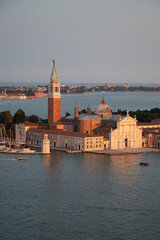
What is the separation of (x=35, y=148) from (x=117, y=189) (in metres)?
12.9

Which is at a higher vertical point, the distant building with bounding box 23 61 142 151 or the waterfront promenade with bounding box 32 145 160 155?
the distant building with bounding box 23 61 142 151

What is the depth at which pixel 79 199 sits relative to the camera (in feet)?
68.8

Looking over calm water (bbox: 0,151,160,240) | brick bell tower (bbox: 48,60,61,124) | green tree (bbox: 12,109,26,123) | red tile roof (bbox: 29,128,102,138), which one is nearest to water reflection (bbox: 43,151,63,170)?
calm water (bbox: 0,151,160,240)

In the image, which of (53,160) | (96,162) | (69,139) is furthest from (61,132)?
(96,162)

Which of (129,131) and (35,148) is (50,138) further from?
(129,131)

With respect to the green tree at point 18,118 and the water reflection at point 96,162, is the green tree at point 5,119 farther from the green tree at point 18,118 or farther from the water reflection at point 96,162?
the water reflection at point 96,162

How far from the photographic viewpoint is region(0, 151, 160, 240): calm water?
17.5 m

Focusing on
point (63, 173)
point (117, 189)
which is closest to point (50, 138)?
point (63, 173)

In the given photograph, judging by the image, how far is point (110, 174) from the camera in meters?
25.8

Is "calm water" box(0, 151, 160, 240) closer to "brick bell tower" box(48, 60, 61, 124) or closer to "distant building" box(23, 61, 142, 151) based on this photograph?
"distant building" box(23, 61, 142, 151)

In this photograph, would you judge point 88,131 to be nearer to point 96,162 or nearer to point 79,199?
point 96,162

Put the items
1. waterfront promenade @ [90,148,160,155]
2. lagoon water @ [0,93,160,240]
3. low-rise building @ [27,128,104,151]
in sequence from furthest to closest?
low-rise building @ [27,128,104,151]
waterfront promenade @ [90,148,160,155]
lagoon water @ [0,93,160,240]

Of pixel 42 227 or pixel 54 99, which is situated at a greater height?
pixel 54 99

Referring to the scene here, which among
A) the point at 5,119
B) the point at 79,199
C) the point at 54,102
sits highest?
the point at 54,102
